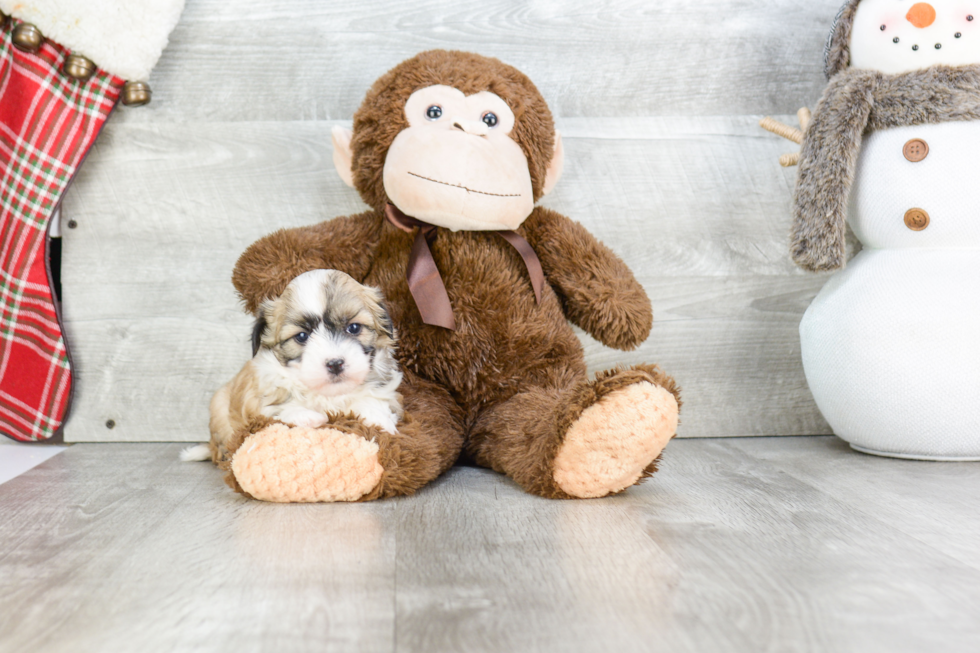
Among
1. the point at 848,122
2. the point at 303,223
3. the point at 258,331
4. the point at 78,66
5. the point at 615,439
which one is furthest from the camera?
the point at 303,223

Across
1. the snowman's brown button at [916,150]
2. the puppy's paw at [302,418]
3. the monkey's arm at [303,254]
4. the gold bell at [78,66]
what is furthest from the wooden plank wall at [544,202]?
the puppy's paw at [302,418]

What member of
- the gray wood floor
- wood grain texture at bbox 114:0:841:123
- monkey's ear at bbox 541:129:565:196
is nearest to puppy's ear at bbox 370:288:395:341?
the gray wood floor

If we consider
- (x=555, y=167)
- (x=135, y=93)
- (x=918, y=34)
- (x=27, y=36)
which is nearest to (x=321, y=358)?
(x=555, y=167)

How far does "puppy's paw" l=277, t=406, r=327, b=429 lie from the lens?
1.29m

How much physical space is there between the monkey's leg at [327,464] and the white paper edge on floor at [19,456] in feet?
1.73

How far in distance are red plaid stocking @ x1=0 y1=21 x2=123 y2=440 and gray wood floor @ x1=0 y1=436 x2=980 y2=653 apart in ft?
1.39

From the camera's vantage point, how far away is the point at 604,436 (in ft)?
3.98

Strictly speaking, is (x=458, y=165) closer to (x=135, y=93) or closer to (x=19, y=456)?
(x=135, y=93)

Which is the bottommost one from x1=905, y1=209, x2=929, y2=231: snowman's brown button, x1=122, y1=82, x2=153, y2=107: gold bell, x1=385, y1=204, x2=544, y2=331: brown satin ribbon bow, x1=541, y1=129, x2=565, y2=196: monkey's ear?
x1=385, y1=204, x2=544, y2=331: brown satin ribbon bow

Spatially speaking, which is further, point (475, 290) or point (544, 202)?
point (544, 202)

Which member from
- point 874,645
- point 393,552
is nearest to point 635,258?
point 393,552

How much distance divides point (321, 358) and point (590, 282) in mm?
579

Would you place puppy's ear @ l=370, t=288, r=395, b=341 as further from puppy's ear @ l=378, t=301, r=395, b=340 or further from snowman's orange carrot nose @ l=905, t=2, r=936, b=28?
snowman's orange carrot nose @ l=905, t=2, r=936, b=28

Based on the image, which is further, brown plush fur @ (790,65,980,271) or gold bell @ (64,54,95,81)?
gold bell @ (64,54,95,81)
